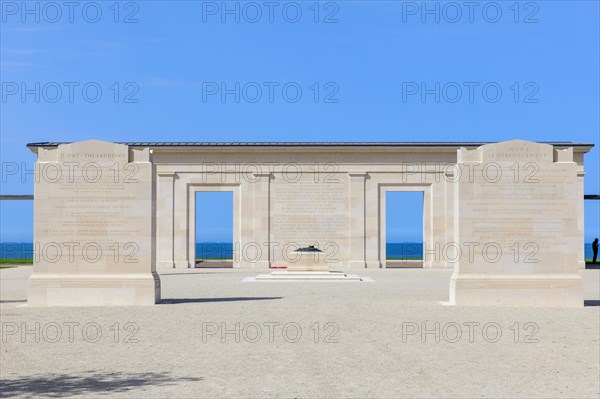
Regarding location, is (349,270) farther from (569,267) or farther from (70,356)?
(70,356)

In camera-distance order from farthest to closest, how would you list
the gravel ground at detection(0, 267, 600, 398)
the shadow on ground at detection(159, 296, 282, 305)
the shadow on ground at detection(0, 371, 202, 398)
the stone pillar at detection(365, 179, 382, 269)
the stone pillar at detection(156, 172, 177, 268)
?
the stone pillar at detection(156, 172, 177, 268), the stone pillar at detection(365, 179, 382, 269), the shadow on ground at detection(159, 296, 282, 305), the gravel ground at detection(0, 267, 600, 398), the shadow on ground at detection(0, 371, 202, 398)

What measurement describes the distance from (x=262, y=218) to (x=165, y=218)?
18.0 feet

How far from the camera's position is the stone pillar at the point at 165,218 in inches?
1543

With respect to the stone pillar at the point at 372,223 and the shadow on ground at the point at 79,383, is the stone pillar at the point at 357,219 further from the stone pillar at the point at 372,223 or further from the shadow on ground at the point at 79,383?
the shadow on ground at the point at 79,383

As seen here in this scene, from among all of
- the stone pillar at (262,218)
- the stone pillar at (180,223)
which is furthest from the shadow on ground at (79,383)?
the stone pillar at (180,223)

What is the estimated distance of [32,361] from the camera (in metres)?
10.5

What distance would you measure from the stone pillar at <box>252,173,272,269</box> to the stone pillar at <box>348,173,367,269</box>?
15.0 feet

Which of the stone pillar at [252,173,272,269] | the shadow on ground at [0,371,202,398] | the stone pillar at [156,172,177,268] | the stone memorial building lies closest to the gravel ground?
the shadow on ground at [0,371,202,398]

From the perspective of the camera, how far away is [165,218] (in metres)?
39.2

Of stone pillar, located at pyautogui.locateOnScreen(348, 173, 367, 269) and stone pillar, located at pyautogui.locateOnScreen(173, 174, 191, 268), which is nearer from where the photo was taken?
stone pillar, located at pyautogui.locateOnScreen(348, 173, 367, 269)

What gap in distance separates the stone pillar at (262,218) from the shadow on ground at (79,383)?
1149 inches

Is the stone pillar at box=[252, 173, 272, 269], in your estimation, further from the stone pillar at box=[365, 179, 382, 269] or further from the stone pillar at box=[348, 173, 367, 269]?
the stone pillar at box=[365, 179, 382, 269]

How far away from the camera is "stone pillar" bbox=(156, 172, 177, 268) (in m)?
39.2

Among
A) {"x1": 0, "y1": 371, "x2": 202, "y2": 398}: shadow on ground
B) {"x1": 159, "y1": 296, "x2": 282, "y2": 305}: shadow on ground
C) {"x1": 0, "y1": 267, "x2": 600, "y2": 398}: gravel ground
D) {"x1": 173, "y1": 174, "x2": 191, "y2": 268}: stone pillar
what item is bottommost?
{"x1": 159, "y1": 296, "x2": 282, "y2": 305}: shadow on ground
